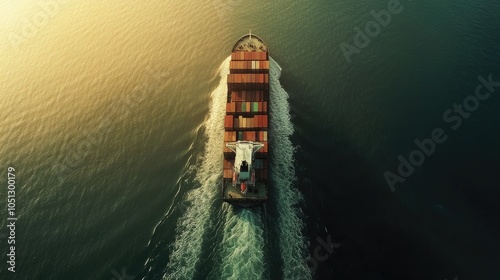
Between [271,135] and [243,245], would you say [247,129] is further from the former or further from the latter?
[243,245]

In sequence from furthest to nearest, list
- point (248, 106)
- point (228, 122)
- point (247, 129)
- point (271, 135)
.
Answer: point (271, 135) < point (248, 106) < point (247, 129) < point (228, 122)

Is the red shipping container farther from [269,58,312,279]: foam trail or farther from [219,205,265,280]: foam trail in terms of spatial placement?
[219,205,265,280]: foam trail

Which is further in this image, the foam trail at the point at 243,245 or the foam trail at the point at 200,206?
the foam trail at the point at 200,206

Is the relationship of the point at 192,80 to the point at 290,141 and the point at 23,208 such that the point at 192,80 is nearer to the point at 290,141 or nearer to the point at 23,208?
the point at 290,141

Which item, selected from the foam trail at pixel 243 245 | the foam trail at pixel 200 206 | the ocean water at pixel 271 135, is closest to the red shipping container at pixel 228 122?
the foam trail at pixel 200 206

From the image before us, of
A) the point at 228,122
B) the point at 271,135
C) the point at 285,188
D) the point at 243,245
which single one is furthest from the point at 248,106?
the point at 243,245

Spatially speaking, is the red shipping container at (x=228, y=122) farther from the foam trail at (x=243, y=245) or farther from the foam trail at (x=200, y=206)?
the foam trail at (x=243, y=245)
